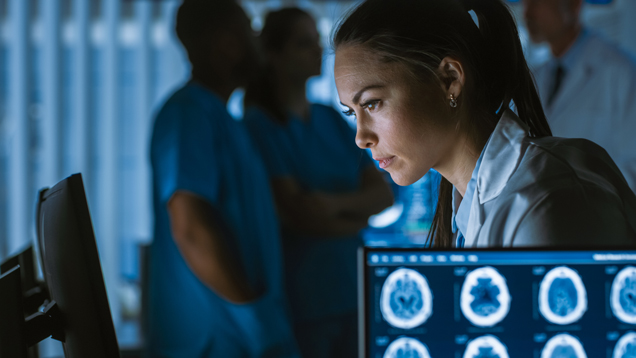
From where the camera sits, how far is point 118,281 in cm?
245

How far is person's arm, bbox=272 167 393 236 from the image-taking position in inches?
70.7

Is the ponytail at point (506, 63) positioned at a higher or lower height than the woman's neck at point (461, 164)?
higher

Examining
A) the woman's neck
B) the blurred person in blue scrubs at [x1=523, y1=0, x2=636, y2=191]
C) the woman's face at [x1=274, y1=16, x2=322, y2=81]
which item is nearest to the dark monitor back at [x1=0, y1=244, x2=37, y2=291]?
the woman's neck

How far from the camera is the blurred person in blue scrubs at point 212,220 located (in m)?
1.54

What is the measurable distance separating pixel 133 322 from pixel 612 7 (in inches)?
116

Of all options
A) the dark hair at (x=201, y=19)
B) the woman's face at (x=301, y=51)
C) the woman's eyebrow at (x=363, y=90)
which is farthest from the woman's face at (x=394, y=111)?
the woman's face at (x=301, y=51)

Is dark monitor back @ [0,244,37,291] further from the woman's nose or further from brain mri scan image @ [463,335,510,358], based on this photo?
brain mri scan image @ [463,335,510,358]

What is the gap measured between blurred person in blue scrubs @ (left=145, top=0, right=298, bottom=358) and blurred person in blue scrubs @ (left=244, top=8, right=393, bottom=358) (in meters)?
0.18

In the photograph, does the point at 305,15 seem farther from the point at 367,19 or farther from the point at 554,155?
the point at 554,155

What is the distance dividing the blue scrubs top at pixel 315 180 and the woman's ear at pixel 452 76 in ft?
3.25

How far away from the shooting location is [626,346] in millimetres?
622

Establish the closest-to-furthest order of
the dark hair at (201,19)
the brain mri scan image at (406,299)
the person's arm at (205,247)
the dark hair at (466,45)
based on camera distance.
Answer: the brain mri scan image at (406,299), the dark hair at (466,45), the person's arm at (205,247), the dark hair at (201,19)

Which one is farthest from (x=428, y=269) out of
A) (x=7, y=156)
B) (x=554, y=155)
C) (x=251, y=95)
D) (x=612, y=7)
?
(x=612, y=7)

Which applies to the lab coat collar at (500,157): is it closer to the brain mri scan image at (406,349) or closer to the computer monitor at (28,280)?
the brain mri scan image at (406,349)
